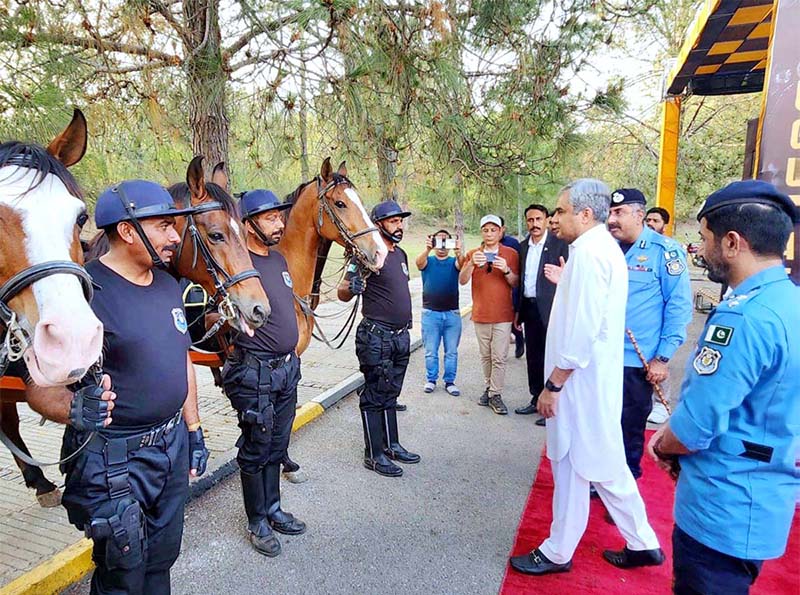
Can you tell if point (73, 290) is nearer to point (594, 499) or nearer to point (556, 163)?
point (594, 499)

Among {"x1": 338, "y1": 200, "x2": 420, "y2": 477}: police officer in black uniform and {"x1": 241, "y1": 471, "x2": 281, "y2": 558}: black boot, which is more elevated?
{"x1": 338, "y1": 200, "x2": 420, "y2": 477}: police officer in black uniform

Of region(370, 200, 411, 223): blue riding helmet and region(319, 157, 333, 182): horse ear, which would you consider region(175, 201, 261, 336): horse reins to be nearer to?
region(319, 157, 333, 182): horse ear

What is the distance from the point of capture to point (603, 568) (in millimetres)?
2586

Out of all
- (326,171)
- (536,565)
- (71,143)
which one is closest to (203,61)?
(326,171)

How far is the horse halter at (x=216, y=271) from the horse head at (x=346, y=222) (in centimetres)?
97

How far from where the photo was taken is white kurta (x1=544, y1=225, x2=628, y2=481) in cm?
221

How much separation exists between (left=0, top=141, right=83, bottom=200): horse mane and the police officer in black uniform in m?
1.99

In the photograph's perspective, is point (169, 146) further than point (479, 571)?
Yes

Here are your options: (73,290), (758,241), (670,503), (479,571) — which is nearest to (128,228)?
(73,290)

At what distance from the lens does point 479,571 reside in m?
2.59

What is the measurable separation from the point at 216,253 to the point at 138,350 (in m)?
0.91

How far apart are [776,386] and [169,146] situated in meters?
4.54

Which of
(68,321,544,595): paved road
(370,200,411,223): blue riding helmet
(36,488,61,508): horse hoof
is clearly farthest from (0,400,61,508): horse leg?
(370,200,411,223): blue riding helmet

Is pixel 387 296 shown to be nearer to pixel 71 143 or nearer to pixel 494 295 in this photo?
pixel 494 295
